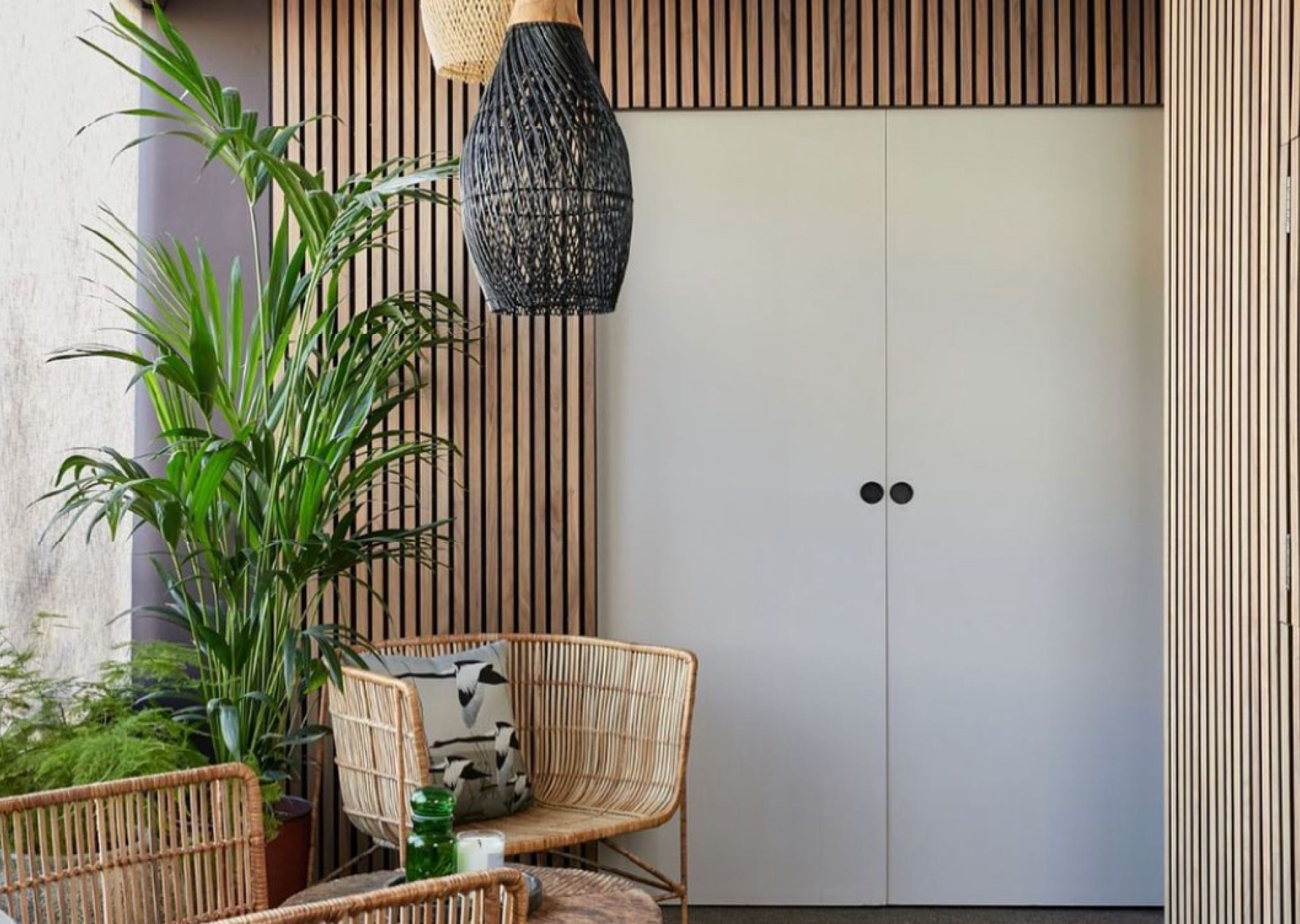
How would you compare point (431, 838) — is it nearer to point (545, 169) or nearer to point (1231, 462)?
point (545, 169)

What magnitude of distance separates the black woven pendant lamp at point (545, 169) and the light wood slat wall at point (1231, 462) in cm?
165

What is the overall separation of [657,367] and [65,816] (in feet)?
8.63

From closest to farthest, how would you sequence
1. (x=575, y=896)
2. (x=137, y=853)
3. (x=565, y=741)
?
(x=137, y=853) → (x=575, y=896) → (x=565, y=741)

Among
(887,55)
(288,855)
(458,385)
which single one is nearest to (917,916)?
(288,855)

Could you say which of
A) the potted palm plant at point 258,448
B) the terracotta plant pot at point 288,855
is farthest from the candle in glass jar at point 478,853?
the terracotta plant pot at point 288,855

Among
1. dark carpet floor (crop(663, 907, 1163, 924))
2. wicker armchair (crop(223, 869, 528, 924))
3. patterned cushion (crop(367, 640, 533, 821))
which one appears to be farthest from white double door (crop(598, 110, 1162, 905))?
wicker armchair (crop(223, 869, 528, 924))

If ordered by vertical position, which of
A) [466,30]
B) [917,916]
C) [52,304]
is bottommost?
[917,916]

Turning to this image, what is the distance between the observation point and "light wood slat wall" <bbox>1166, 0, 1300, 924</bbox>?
3211mm

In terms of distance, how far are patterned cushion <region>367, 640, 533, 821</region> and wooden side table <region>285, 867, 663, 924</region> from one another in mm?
727

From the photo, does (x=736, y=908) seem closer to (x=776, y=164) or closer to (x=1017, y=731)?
(x=1017, y=731)

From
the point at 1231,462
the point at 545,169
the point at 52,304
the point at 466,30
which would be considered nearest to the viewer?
the point at 545,169

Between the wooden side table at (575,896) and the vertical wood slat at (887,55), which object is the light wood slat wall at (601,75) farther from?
the wooden side table at (575,896)

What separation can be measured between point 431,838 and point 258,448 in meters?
1.58

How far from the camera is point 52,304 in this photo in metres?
3.79
